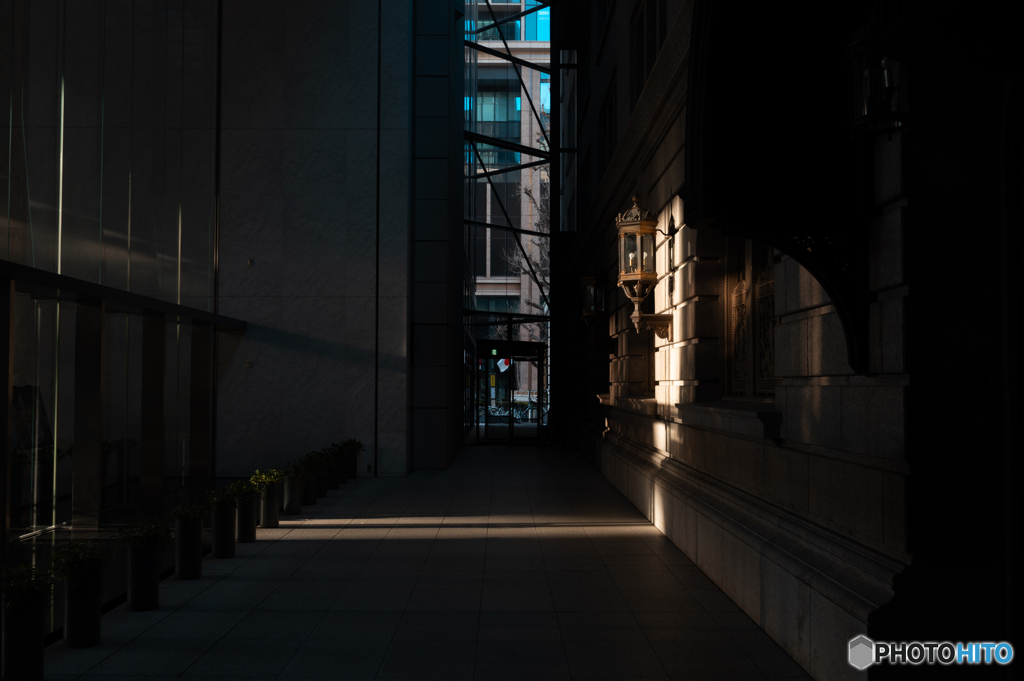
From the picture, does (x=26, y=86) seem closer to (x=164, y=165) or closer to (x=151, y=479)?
(x=164, y=165)

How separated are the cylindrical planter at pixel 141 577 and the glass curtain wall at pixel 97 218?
141 inches

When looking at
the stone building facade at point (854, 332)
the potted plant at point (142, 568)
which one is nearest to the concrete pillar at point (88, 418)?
the potted plant at point (142, 568)

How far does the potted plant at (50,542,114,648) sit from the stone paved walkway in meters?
0.10

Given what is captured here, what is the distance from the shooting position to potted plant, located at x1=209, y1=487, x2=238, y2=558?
8.20m

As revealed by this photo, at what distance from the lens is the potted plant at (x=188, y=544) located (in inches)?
287

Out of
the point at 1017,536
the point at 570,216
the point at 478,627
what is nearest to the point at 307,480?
the point at 478,627

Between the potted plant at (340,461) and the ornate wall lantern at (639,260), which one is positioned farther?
the potted plant at (340,461)

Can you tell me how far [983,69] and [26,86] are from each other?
8769 mm

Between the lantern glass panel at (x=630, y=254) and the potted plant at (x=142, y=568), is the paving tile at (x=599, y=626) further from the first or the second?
the lantern glass panel at (x=630, y=254)

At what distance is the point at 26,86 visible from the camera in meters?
8.38

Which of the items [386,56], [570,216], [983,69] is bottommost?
[983,69]

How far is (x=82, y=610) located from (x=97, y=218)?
6.39 m

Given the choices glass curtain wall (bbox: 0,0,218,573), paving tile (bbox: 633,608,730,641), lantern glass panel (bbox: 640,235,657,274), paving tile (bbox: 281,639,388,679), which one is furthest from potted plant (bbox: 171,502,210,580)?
lantern glass panel (bbox: 640,235,657,274)

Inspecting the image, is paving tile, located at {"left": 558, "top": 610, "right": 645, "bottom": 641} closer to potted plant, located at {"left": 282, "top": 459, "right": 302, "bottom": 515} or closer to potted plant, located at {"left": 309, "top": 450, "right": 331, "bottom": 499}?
potted plant, located at {"left": 282, "top": 459, "right": 302, "bottom": 515}
